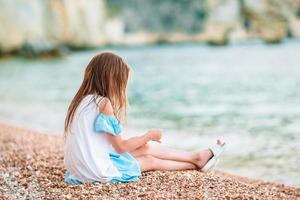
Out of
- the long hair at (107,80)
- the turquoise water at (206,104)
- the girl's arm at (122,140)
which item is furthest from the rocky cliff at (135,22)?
the girl's arm at (122,140)

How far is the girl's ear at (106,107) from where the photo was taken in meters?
4.18

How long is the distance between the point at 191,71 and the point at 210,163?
1669 centimetres

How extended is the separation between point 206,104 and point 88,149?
7.70 meters

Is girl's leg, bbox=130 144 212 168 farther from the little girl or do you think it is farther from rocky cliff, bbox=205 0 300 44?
rocky cliff, bbox=205 0 300 44

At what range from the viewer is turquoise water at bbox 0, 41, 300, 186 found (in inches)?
271

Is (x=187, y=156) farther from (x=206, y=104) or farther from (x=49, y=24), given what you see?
(x=49, y=24)

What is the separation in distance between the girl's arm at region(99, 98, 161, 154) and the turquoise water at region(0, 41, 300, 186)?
172 cm

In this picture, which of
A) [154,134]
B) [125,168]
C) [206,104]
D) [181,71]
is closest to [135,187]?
[125,168]

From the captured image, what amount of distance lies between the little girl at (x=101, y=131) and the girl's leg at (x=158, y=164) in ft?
0.30

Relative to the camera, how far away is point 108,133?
4.21m

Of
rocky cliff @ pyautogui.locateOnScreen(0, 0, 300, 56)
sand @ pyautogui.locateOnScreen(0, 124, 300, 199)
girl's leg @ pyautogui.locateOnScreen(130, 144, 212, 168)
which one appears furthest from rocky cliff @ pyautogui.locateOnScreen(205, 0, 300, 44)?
sand @ pyautogui.locateOnScreen(0, 124, 300, 199)

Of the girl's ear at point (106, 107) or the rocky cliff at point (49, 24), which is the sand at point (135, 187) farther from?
the rocky cliff at point (49, 24)

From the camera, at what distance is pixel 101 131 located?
4.22 meters

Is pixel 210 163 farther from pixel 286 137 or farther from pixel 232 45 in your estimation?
pixel 232 45
